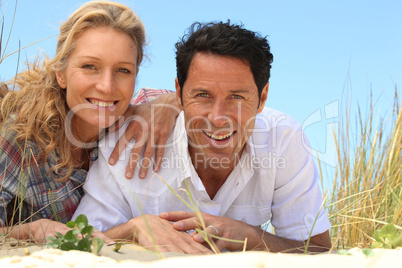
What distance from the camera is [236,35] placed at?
3.34m

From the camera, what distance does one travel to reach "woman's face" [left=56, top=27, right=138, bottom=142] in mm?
3357

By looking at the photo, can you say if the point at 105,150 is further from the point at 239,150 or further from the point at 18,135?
the point at 239,150

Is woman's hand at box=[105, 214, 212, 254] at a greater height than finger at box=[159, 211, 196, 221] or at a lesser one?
lesser

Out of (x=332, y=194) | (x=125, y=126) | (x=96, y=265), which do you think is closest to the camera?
(x=96, y=265)

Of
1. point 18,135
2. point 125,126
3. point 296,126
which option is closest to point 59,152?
point 18,135

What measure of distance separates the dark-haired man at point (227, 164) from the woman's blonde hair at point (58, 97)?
37 centimetres

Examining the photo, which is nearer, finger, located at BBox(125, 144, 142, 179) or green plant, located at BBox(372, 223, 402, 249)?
green plant, located at BBox(372, 223, 402, 249)

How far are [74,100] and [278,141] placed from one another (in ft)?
5.32

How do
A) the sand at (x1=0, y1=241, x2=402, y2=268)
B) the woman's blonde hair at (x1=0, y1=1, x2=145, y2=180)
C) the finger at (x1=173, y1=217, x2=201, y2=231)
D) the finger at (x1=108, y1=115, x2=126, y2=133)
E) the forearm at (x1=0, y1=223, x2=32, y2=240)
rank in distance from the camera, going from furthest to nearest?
the finger at (x1=108, y1=115, x2=126, y2=133), the woman's blonde hair at (x1=0, y1=1, x2=145, y2=180), the forearm at (x1=0, y1=223, x2=32, y2=240), the finger at (x1=173, y1=217, x2=201, y2=231), the sand at (x1=0, y1=241, x2=402, y2=268)

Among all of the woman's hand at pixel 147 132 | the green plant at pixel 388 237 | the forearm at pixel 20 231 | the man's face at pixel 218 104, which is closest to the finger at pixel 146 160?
the woman's hand at pixel 147 132

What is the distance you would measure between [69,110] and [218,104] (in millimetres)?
1283

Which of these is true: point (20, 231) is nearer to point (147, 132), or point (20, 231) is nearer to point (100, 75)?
point (147, 132)

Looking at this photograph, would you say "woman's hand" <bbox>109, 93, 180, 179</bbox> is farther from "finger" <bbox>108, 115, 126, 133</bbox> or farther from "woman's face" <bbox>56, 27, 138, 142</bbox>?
"woman's face" <bbox>56, 27, 138, 142</bbox>

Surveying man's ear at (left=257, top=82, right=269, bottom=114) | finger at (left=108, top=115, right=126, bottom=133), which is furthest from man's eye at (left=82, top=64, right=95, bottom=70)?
man's ear at (left=257, top=82, right=269, bottom=114)
